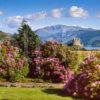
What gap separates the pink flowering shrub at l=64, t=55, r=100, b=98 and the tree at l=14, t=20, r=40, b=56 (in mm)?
10945

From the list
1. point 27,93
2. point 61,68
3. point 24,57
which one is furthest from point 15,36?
point 27,93

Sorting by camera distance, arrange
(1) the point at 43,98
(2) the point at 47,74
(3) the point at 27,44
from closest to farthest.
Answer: (1) the point at 43,98 < (2) the point at 47,74 < (3) the point at 27,44

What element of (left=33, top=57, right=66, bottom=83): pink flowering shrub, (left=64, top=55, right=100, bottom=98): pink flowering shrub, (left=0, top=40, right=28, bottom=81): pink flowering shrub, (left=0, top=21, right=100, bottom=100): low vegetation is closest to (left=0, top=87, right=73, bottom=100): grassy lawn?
(left=64, top=55, right=100, bottom=98): pink flowering shrub

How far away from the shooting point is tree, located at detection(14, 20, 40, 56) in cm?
2928

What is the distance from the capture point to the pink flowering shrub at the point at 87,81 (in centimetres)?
1702

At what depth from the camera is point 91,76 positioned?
17500mm

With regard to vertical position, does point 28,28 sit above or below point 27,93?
above

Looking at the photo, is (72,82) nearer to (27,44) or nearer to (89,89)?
(89,89)

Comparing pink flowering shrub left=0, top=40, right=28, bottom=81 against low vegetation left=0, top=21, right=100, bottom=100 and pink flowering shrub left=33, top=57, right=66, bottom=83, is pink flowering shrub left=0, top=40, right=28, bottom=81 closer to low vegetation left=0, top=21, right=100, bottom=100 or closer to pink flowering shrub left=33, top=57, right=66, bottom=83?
low vegetation left=0, top=21, right=100, bottom=100

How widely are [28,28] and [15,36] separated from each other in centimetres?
122

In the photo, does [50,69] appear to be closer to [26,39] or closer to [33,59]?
[33,59]

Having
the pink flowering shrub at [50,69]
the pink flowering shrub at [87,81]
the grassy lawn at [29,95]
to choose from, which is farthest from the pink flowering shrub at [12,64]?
the pink flowering shrub at [87,81]

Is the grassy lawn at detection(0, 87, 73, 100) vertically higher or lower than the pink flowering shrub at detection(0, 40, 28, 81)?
lower

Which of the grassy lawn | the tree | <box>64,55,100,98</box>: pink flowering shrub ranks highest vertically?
the tree
